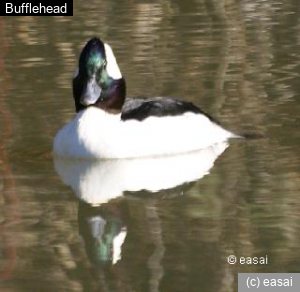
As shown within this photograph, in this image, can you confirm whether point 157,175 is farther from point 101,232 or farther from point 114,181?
point 101,232

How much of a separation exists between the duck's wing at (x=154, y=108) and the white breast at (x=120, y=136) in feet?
0.16

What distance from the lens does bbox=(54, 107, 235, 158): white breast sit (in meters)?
12.7

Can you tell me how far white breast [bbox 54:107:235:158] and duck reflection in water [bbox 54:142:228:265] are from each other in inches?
3.5

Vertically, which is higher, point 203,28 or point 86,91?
point 86,91

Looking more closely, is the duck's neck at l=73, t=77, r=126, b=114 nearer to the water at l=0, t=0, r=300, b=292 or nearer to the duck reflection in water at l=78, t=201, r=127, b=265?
the water at l=0, t=0, r=300, b=292

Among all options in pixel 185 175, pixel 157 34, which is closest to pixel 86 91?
pixel 185 175

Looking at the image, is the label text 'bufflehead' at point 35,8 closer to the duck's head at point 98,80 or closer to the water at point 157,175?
the water at point 157,175

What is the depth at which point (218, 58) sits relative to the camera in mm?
17141

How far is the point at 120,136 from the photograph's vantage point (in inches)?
501

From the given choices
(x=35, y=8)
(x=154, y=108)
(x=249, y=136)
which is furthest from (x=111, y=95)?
(x=35, y=8)

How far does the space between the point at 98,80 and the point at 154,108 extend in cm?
59

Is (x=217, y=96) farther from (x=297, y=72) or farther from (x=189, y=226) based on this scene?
(x=189, y=226)

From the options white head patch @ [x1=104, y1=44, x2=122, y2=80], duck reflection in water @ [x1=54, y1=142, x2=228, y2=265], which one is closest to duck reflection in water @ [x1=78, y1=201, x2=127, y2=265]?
duck reflection in water @ [x1=54, y1=142, x2=228, y2=265]

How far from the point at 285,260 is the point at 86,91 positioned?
159 inches
